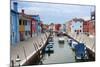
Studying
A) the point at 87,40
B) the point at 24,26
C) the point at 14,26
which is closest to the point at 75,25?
the point at 87,40

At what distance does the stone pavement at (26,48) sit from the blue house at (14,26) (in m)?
0.09

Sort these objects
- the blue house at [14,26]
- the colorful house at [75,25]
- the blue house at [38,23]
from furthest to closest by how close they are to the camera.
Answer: the colorful house at [75,25], the blue house at [38,23], the blue house at [14,26]

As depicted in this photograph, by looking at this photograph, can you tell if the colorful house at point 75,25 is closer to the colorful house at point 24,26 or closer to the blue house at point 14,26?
the colorful house at point 24,26

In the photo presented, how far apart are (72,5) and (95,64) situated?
97 centimetres

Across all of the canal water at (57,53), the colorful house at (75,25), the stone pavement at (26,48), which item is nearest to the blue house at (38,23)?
the stone pavement at (26,48)

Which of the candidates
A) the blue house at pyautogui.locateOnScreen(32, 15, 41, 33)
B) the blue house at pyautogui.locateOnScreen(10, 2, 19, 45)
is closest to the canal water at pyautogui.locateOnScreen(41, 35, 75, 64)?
the blue house at pyautogui.locateOnScreen(32, 15, 41, 33)

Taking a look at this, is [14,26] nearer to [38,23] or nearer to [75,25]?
[38,23]

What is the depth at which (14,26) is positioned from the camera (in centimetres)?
243

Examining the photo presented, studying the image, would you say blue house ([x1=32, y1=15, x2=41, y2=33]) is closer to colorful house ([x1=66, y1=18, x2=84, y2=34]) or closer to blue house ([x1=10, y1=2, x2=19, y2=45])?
blue house ([x1=10, y1=2, x2=19, y2=45])

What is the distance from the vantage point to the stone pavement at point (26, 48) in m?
2.45

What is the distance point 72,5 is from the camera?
276 centimetres

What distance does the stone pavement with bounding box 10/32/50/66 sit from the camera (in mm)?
2447

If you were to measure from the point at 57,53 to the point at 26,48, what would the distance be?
1.54 ft
